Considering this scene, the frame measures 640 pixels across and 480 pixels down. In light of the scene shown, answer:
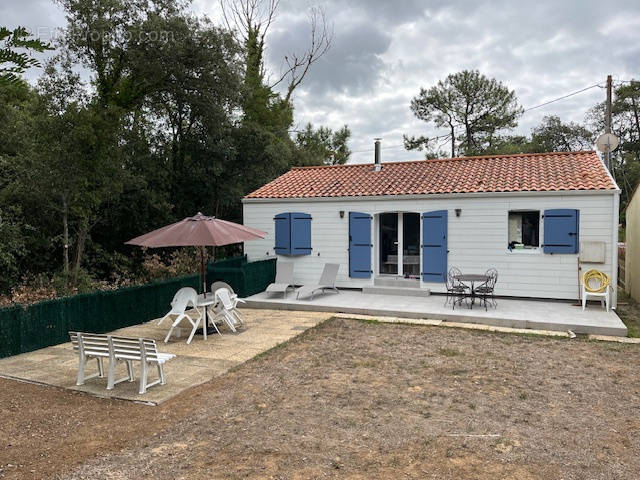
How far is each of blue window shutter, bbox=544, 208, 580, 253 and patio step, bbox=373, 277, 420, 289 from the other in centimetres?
322

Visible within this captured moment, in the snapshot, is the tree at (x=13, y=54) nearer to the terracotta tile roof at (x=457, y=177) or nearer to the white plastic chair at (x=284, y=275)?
the white plastic chair at (x=284, y=275)

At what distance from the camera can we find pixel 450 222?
455 inches

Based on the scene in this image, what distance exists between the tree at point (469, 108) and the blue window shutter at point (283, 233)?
21365 millimetres

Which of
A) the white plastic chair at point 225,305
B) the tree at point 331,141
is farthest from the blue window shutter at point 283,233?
the tree at point 331,141

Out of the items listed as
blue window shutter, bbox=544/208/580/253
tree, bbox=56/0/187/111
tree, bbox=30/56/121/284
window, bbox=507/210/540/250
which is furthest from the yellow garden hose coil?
A: tree, bbox=56/0/187/111

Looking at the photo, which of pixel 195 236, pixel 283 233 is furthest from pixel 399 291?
pixel 195 236

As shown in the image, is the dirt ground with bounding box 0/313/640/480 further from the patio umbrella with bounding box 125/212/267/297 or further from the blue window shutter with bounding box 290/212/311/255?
the blue window shutter with bounding box 290/212/311/255

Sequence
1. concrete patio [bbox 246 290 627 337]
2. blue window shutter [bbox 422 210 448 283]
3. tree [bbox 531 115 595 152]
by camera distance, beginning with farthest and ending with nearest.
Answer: tree [bbox 531 115 595 152]
blue window shutter [bbox 422 210 448 283]
concrete patio [bbox 246 290 627 337]

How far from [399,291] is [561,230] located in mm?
4029

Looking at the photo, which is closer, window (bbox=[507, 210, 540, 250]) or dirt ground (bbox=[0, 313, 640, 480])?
dirt ground (bbox=[0, 313, 640, 480])

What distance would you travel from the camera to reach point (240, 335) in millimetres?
8391

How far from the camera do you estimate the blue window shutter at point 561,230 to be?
34.0 ft

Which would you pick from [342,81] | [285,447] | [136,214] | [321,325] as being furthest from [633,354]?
[342,81]

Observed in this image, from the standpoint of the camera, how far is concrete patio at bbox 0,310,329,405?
5.70 metres
